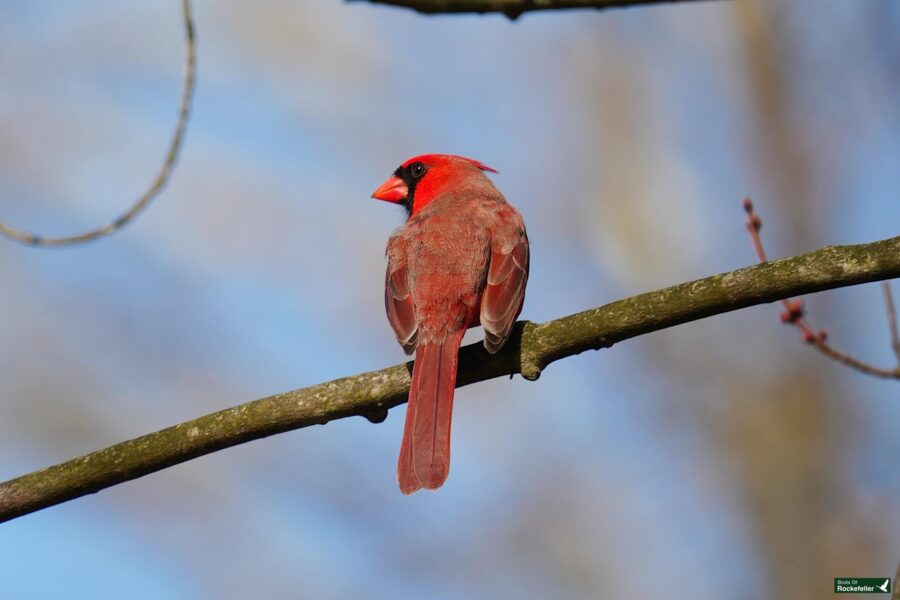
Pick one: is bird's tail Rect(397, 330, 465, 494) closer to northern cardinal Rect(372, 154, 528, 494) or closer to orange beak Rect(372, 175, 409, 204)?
northern cardinal Rect(372, 154, 528, 494)

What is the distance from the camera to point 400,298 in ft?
15.5

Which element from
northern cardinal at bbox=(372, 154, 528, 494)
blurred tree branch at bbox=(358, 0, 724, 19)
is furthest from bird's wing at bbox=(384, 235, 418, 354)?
blurred tree branch at bbox=(358, 0, 724, 19)

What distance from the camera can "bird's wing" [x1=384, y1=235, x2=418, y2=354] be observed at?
4.50 metres

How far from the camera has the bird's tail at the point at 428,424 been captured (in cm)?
414

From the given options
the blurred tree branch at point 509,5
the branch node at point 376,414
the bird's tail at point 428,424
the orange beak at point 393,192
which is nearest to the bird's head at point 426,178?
the orange beak at point 393,192

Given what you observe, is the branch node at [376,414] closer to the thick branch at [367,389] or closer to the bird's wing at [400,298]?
the thick branch at [367,389]

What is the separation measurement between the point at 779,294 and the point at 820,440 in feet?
18.1

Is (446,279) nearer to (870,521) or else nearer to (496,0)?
(496,0)

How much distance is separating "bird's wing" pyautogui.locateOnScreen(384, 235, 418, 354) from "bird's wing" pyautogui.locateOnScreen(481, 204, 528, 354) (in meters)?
0.29

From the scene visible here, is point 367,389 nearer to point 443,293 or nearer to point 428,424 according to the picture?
point 428,424

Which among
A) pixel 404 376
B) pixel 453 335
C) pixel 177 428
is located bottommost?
pixel 177 428

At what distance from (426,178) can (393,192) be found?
27cm

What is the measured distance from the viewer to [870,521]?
7969 millimetres

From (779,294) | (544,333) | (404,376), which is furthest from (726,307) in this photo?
(404,376)
